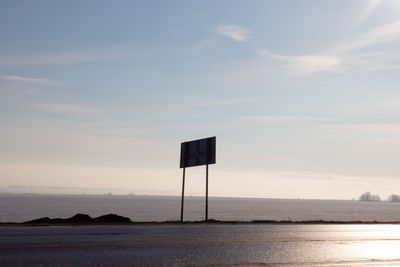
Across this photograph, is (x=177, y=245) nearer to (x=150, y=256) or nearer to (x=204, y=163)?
(x=150, y=256)

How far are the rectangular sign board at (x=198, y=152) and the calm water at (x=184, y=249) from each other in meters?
10.9

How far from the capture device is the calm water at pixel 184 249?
11414 mm

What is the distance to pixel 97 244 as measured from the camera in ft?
46.3

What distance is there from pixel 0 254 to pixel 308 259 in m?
6.78

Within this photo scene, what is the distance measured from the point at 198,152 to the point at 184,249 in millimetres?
16587

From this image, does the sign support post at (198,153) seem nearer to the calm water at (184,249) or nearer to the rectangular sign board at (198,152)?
the rectangular sign board at (198,152)

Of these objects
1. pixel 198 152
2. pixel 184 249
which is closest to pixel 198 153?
pixel 198 152

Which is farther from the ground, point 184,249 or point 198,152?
point 198,152

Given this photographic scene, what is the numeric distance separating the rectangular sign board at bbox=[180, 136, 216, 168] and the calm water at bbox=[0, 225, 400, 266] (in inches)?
428

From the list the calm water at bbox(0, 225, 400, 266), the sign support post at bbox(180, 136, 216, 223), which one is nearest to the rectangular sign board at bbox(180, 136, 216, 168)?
the sign support post at bbox(180, 136, 216, 223)

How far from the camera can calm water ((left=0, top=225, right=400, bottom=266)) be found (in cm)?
1141

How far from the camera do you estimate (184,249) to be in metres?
13.4

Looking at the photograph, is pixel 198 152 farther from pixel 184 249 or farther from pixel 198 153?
pixel 184 249

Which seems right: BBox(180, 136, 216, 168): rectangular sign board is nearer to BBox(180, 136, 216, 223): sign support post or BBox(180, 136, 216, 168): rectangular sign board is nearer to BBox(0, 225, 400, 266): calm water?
BBox(180, 136, 216, 223): sign support post
